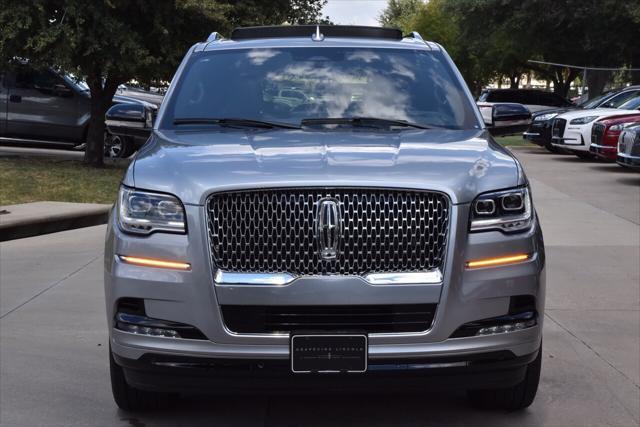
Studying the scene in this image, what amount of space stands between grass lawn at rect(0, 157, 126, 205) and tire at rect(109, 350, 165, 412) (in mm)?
8524

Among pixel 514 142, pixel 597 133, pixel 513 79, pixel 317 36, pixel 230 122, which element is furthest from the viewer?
pixel 513 79

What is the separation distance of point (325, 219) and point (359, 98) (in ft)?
5.17

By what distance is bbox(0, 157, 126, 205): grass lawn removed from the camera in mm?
13445


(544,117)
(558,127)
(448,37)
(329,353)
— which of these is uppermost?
(329,353)

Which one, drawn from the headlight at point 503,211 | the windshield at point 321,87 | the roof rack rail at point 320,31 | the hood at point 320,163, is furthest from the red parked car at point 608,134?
the headlight at point 503,211

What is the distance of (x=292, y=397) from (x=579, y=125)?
1710 cm

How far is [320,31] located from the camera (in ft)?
20.2

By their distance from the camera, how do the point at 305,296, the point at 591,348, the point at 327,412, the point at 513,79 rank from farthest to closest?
1. the point at 513,79
2. the point at 591,348
3. the point at 327,412
4. the point at 305,296

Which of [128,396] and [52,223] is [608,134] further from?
[128,396]

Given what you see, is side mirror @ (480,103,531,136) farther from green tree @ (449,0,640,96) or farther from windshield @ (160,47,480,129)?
green tree @ (449,0,640,96)

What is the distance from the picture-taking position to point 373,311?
13.1 feet

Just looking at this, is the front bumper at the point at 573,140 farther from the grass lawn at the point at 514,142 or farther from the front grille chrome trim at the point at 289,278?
the front grille chrome trim at the point at 289,278

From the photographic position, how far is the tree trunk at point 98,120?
17.3 meters

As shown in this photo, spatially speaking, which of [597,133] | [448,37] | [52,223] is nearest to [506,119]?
[52,223]
